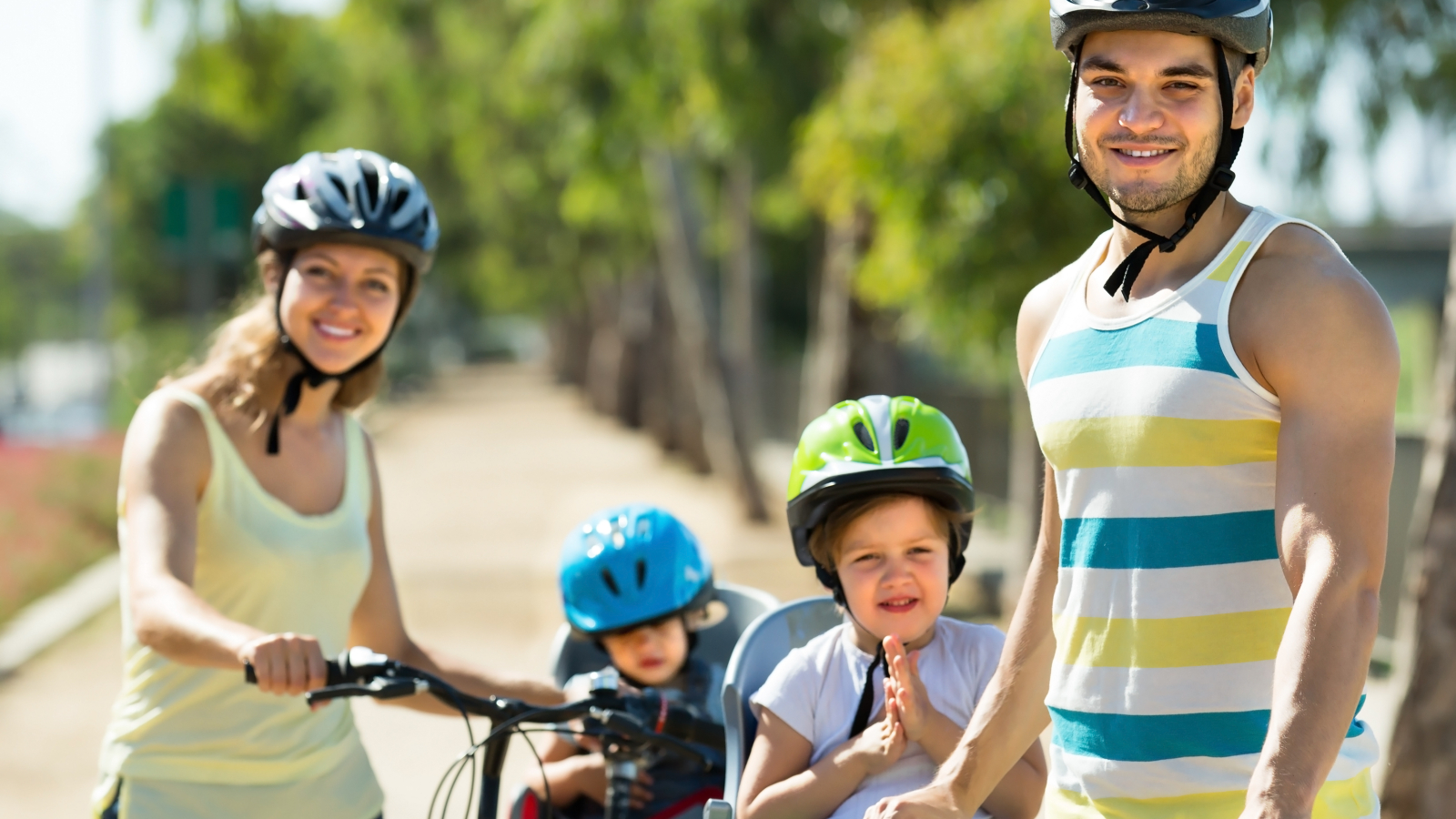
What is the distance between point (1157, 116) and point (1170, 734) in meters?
0.89

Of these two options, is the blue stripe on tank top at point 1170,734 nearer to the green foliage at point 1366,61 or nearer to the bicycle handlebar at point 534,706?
the bicycle handlebar at point 534,706

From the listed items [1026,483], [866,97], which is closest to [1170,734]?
[866,97]

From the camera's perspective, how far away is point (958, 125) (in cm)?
897

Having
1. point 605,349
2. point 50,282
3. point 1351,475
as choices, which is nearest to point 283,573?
point 1351,475

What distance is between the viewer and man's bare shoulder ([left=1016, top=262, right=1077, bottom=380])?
2531 mm

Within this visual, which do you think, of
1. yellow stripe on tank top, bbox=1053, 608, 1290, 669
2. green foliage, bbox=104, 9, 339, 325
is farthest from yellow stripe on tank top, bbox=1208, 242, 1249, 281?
green foliage, bbox=104, 9, 339, 325

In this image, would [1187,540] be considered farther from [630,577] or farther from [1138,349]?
[630,577]

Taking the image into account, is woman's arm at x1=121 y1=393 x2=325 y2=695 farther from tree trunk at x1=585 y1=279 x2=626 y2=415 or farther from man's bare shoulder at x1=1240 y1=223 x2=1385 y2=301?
tree trunk at x1=585 y1=279 x2=626 y2=415

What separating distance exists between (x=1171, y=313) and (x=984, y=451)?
17196 mm

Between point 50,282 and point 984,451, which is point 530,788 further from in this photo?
point 50,282

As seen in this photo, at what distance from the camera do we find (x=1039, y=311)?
8.42ft

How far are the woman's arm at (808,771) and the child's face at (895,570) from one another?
0.68ft

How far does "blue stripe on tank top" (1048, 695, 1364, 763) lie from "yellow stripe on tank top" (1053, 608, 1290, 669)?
0.25 ft

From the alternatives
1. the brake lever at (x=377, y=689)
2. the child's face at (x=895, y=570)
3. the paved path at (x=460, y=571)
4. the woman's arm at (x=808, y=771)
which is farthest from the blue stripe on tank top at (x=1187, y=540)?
the paved path at (x=460, y=571)
